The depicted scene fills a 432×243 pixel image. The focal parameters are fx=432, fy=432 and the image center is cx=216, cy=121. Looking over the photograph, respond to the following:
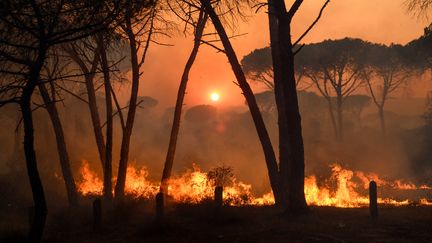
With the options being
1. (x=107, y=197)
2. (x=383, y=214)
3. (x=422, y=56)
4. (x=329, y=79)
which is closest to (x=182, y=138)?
(x=329, y=79)

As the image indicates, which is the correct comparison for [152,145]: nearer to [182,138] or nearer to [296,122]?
[182,138]

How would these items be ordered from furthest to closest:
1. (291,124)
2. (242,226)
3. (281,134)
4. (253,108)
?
1. (253,108)
2. (281,134)
3. (291,124)
4. (242,226)

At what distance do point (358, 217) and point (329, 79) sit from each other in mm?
31864

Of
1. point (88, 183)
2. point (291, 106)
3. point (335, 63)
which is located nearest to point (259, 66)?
point (335, 63)

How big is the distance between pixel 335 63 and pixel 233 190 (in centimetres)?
2552

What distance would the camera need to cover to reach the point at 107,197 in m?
14.0

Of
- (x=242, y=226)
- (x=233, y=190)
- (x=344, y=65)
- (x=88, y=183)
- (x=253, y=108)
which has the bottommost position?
(x=242, y=226)

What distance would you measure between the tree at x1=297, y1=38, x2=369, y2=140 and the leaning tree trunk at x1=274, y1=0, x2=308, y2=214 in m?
29.9

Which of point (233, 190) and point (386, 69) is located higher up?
point (386, 69)

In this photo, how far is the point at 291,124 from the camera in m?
10.4

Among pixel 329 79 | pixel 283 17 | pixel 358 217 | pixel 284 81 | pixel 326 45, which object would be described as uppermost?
pixel 326 45

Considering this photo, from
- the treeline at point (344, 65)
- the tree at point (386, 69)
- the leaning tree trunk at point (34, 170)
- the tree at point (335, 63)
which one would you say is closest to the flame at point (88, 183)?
the leaning tree trunk at point (34, 170)

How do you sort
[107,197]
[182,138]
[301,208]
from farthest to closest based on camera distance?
[182,138] < [107,197] < [301,208]

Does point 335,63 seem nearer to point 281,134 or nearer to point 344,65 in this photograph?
point 344,65
